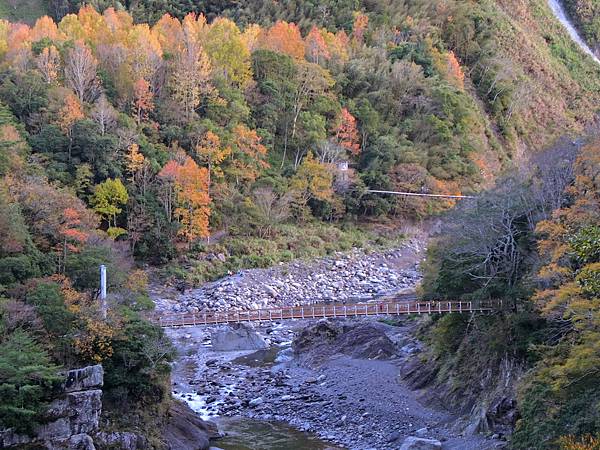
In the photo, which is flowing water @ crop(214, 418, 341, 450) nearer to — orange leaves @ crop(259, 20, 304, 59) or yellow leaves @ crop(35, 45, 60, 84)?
yellow leaves @ crop(35, 45, 60, 84)

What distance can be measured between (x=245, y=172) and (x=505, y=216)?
1086 inches

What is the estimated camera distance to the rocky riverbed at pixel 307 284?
132 feet

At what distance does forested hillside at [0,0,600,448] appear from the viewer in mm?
22031

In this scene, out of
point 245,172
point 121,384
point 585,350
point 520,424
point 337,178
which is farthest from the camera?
point 337,178

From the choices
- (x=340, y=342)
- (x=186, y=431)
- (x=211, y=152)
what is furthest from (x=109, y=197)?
(x=186, y=431)

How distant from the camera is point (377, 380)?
27.6m

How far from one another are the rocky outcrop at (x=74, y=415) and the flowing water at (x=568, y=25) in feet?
296

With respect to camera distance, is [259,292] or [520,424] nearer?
[520,424]

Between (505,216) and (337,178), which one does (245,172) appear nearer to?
(337,178)

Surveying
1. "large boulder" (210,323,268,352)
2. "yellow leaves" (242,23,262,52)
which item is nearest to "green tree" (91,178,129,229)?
"large boulder" (210,323,268,352)

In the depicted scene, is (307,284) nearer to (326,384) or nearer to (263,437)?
(326,384)

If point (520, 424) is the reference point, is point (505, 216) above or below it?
above

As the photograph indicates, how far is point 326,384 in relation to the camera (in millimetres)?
28078

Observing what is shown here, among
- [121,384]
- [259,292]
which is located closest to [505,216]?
[121,384]
